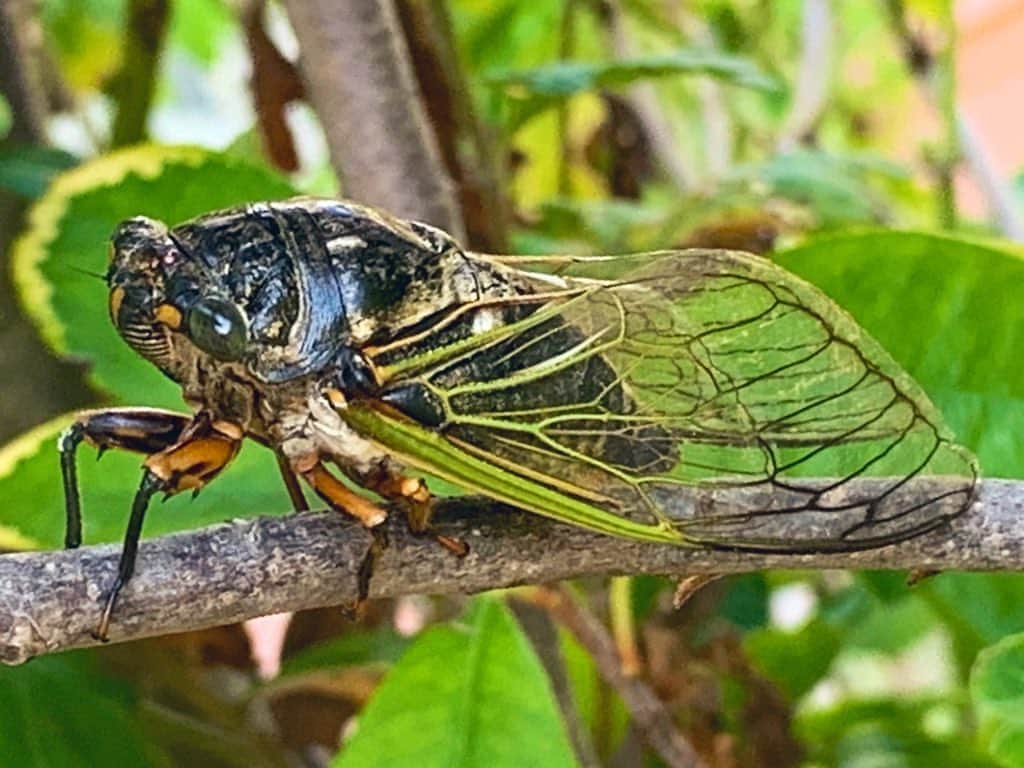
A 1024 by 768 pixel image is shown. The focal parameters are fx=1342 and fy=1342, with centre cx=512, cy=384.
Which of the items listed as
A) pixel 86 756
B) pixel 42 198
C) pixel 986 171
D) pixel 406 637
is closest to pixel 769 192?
pixel 986 171

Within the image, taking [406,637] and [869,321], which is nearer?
[869,321]

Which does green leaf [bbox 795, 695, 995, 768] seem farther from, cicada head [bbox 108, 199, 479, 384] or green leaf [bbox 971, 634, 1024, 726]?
cicada head [bbox 108, 199, 479, 384]

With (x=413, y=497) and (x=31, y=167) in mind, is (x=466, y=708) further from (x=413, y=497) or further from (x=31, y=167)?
(x=31, y=167)

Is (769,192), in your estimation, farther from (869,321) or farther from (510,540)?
(510,540)

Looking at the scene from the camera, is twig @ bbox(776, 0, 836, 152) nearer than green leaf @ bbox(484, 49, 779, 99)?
No

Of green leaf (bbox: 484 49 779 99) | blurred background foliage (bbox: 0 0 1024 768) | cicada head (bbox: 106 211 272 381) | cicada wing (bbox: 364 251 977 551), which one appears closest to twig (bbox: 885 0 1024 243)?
blurred background foliage (bbox: 0 0 1024 768)
